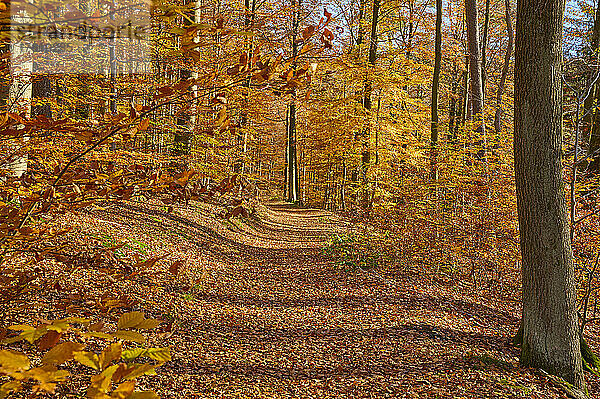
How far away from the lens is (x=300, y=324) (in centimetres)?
615

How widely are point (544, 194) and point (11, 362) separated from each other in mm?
4687

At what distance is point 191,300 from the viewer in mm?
6660

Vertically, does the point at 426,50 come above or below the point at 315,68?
above

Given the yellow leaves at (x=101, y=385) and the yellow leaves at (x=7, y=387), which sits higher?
the yellow leaves at (x=7, y=387)

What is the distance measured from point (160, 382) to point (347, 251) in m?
6.86

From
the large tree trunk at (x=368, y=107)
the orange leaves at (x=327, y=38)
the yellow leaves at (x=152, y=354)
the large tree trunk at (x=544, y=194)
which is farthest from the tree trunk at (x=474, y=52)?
the yellow leaves at (x=152, y=354)

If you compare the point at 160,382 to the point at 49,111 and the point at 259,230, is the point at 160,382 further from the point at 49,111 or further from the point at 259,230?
the point at 259,230

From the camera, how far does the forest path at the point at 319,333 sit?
431cm

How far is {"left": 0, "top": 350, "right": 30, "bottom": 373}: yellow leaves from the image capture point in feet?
2.52

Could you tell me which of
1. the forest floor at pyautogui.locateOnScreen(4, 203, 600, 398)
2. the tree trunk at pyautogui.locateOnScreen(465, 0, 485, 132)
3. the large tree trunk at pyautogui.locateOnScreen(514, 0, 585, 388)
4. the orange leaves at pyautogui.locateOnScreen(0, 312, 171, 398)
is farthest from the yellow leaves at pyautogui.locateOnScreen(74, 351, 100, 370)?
the tree trunk at pyautogui.locateOnScreen(465, 0, 485, 132)

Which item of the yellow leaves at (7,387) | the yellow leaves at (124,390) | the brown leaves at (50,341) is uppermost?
the brown leaves at (50,341)

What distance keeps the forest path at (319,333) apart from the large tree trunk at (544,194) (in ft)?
1.42

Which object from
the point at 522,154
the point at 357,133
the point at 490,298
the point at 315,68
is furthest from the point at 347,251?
the point at 315,68

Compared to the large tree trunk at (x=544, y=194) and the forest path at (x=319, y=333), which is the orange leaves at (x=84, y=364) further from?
the large tree trunk at (x=544, y=194)
